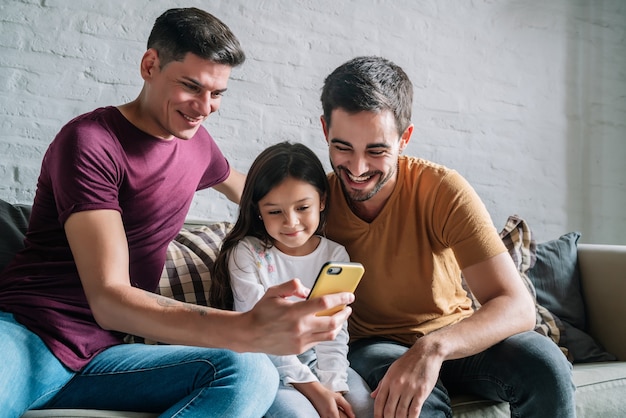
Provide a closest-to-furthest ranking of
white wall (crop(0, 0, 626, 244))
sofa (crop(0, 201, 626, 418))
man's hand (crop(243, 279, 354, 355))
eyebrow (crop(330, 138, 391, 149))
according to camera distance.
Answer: man's hand (crop(243, 279, 354, 355)) < eyebrow (crop(330, 138, 391, 149)) < sofa (crop(0, 201, 626, 418)) < white wall (crop(0, 0, 626, 244))

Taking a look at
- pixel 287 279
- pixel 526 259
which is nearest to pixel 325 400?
pixel 287 279

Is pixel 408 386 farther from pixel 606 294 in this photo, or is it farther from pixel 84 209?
pixel 606 294

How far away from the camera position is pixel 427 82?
2.74 m

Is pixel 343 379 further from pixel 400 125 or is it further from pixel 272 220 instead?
pixel 400 125

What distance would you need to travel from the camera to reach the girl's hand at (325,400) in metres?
1.42

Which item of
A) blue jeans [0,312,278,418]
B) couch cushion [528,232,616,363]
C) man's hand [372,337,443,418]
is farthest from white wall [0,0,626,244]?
man's hand [372,337,443,418]

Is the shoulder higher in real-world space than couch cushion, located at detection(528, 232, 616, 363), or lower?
higher

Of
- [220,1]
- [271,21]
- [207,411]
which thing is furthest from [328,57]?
[207,411]

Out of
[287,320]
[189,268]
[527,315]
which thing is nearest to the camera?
[287,320]

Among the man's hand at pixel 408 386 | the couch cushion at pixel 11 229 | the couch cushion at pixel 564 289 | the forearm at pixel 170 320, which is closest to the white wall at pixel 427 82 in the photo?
the couch cushion at pixel 11 229

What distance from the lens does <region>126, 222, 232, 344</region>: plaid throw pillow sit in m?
1.76

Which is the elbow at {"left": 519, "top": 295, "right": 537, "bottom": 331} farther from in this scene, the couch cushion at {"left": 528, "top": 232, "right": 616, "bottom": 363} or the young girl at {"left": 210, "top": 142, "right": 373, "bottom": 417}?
the couch cushion at {"left": 528, "top": 232, "right": 616, "bottom": 363}

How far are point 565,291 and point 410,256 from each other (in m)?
0.83

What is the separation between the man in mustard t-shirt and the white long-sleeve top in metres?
0.07
